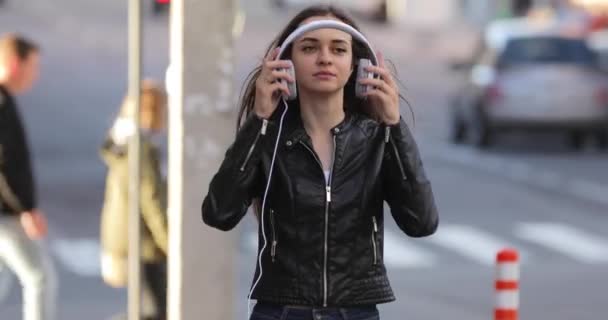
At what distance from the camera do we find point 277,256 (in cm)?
465

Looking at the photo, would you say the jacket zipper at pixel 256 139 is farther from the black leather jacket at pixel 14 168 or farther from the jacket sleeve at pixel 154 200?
the black leather jacket at pixel 14 168

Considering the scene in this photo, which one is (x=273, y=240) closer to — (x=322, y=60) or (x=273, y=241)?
(x=273, y=241)

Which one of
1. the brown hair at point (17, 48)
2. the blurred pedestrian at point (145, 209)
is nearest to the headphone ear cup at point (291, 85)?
the blurred pedestrian at point (145, 209)

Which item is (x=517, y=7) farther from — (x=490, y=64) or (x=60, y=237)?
A: (x=60, y=237)

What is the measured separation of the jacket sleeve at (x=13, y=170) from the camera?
8.95 m

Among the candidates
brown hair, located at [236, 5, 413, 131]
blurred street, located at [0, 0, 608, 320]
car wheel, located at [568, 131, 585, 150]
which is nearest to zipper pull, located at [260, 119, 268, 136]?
brown hair, located at [236, 5, 413, 131]

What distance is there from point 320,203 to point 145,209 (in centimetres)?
438

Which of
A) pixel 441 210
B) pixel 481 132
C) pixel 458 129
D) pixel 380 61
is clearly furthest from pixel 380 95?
pixel 458 129

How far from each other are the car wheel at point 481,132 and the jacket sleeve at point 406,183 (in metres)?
20.4

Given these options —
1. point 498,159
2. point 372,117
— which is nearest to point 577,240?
point 498,159

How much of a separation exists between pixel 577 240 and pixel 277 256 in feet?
40.7

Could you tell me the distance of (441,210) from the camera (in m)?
19.2

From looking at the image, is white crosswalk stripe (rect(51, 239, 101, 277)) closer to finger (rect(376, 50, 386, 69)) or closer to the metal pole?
the metal pole

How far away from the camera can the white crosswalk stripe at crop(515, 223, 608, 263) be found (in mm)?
15797
